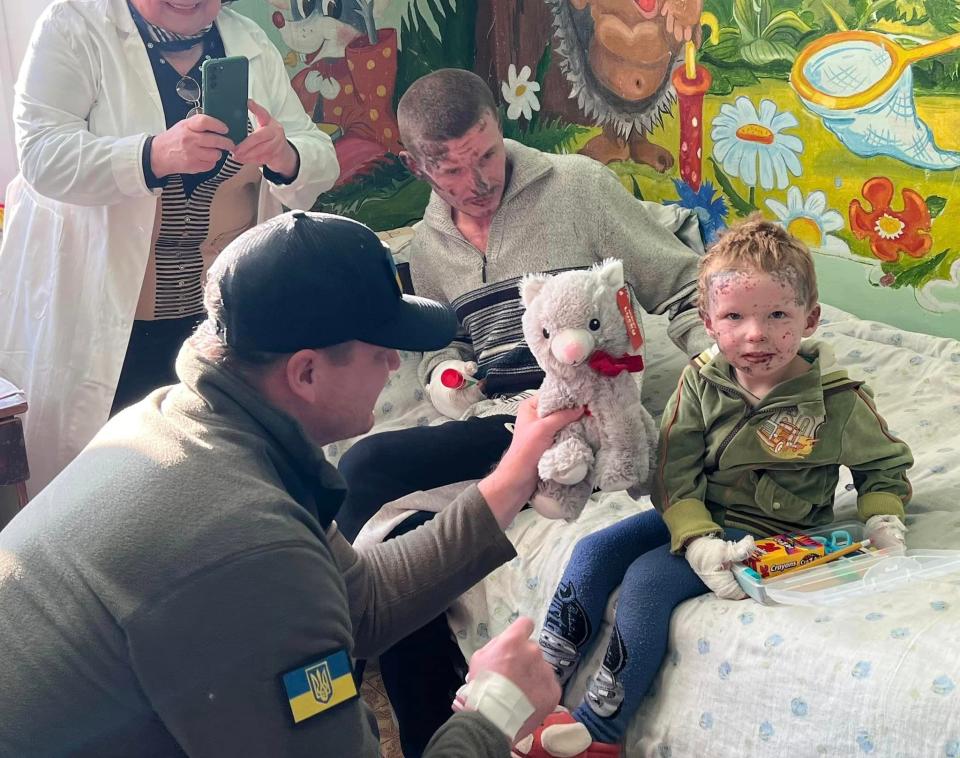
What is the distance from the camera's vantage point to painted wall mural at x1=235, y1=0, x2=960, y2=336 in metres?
2.25

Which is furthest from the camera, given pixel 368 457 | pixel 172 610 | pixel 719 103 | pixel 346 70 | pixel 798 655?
pixel 346 70

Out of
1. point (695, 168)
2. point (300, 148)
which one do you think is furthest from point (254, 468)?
point (695, 168)

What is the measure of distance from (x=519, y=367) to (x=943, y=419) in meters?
0.77

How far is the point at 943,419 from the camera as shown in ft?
6.50

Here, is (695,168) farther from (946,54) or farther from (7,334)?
(7,334)

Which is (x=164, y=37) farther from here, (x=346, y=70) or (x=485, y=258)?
(x=346, y=70)

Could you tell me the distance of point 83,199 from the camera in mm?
2082

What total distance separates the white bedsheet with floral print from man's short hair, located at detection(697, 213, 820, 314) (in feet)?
1.24

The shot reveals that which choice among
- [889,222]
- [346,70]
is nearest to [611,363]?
[889,222]

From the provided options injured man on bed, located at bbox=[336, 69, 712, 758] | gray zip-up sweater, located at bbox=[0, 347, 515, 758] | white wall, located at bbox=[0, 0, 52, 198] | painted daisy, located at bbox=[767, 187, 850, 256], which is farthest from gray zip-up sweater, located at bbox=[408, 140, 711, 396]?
white wall, located at bbox=[0, 0, 52, 198]

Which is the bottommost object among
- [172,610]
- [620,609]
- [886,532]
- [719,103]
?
[620,609]

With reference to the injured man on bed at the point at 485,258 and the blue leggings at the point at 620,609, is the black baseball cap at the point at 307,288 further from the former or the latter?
the injured man on bed at the point at 485,258

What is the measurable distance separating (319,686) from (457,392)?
3.91 feet

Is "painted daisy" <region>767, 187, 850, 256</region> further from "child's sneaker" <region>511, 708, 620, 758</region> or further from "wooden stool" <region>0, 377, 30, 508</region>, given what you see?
"wooden stool" <region>0, 377, 30, 508</region>
